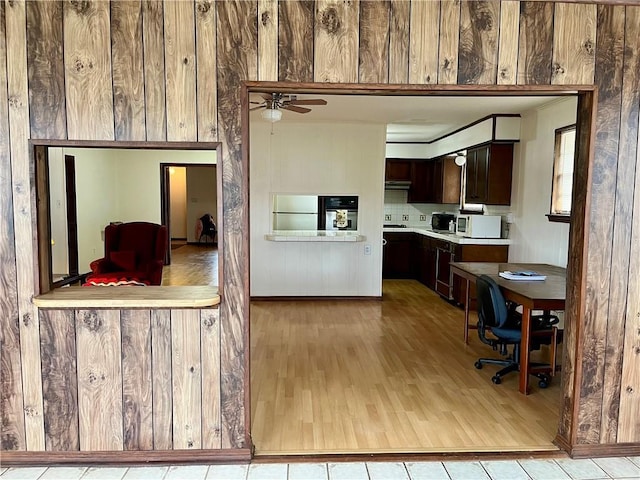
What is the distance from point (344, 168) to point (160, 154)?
14.8 ft

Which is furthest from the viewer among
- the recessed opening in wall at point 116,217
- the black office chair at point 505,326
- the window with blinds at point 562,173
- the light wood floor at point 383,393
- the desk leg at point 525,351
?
the recessed opening in wall at point 116,217

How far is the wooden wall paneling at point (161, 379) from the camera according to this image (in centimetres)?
237

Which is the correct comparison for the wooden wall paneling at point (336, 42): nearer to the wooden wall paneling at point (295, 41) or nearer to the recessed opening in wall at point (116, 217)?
the wooden wall paneling at point (295, 41)

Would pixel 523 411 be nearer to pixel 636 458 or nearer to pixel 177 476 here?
pixel 636 458

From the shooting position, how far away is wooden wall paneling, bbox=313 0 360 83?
2.27m

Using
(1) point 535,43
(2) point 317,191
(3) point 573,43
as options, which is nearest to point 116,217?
(2) point 317,191

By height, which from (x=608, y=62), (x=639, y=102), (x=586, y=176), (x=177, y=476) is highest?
(x=608, y=62)

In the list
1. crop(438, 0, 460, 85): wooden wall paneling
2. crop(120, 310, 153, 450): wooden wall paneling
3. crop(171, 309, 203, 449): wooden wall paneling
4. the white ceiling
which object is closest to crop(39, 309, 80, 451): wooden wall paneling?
crop(120, 310, 153, 450): wooden wall paneling

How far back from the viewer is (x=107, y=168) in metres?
8.53

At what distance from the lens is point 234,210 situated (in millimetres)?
2326

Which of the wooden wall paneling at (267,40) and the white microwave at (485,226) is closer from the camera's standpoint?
the wooden wall paneling at (267,40)

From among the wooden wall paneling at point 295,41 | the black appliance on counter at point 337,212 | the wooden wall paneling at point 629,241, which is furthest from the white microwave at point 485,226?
the wooden wall paneling at point 295,41

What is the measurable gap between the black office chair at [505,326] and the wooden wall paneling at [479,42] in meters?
1.78

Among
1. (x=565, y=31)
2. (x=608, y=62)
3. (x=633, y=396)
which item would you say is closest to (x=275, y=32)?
(x=565, y=31)
